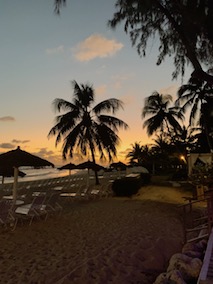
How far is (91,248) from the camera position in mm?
5641

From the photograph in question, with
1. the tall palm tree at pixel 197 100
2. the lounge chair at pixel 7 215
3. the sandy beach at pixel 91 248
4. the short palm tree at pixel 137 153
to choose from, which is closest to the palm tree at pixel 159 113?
the tall palm tree at pixel 197 100

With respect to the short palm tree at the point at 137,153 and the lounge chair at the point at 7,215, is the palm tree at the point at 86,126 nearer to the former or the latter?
the lounge chair at the point at 7,215

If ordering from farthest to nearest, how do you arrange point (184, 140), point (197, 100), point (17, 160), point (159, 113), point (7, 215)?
point (184, 140), point (159, 113), point (197, 100), point (17, 160), point (7, 215)

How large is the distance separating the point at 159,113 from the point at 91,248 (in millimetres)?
27414

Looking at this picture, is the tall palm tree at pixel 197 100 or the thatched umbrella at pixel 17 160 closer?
the thatched umbrella at pixel 17 160

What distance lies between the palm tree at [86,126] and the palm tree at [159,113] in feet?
42.0

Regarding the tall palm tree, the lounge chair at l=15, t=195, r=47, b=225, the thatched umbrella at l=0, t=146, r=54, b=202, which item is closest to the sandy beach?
the lounge chair at l=15, t=195, r=47, b=225

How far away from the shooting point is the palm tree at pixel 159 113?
31492 millimetres

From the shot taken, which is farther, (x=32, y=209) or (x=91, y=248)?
(x=32, y=209)

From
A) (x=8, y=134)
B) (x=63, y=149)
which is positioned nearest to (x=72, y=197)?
(x=63, y=149)

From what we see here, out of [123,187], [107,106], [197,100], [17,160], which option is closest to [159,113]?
[197,100]

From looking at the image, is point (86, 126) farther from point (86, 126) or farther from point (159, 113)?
point (159, 113)

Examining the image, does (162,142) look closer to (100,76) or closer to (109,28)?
(100,76)

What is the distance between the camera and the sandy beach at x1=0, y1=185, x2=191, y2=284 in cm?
427
